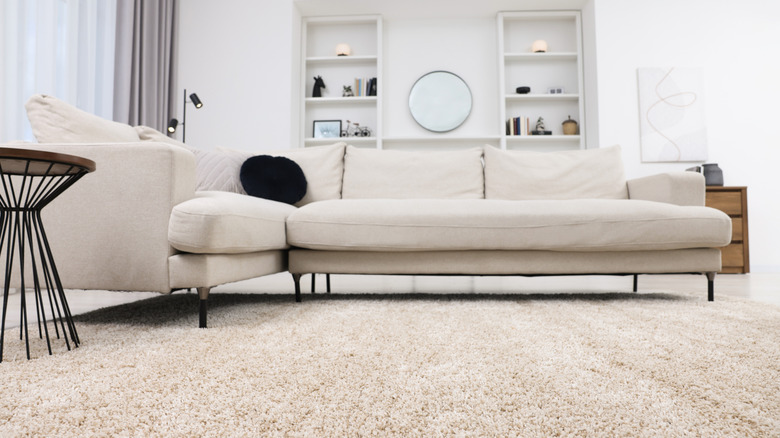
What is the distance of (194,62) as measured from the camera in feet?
14.6

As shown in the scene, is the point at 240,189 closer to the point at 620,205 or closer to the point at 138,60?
the point at 620,205

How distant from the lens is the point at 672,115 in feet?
13.3

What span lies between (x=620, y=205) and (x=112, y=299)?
7.33 feet

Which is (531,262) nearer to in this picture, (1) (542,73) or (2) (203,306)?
(2) (203,306)

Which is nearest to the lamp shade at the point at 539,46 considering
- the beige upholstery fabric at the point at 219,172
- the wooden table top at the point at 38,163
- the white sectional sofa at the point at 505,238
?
the white sectional sofa at the point at 505,238

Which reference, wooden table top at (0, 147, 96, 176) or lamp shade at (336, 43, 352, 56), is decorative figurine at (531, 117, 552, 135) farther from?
wooden table top at (0, 147, 96, 176)

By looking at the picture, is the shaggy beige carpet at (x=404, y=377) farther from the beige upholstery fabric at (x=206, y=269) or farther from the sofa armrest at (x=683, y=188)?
the sofa armrest at (x=683, y=188)

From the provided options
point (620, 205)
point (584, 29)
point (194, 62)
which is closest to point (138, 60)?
point (194, 62)

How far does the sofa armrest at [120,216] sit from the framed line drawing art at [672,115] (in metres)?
4.07

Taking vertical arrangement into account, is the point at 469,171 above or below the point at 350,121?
below

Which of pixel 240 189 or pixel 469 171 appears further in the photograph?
pixel 469 171

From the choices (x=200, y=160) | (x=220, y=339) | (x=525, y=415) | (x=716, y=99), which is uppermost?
(x=716, y=99)

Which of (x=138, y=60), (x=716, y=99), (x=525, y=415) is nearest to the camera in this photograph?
(x=525, y=415)

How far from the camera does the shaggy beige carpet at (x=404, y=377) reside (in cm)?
60
